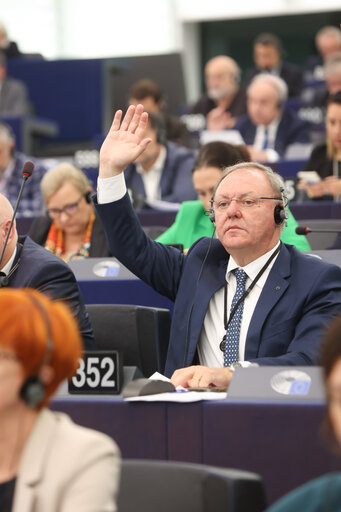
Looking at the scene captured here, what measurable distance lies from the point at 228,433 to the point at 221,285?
1.06 m

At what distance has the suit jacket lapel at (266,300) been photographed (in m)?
2.82

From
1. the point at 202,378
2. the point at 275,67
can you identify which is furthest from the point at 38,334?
the point at 275,67

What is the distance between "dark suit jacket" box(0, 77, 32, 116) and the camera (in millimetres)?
8633

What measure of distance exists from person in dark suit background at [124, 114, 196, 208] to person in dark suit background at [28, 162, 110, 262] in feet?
3.38

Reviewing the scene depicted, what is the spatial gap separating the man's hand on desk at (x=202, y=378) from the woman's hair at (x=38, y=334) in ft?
3.28

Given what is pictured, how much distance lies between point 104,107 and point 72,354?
7940 mm

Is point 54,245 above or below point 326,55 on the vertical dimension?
below

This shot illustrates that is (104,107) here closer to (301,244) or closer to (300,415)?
(301,244)

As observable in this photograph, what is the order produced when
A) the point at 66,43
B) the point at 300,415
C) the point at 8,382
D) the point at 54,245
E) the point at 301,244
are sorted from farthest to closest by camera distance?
the point at 66,43, the point at 54,245, the point at 301,244, the point at 300,415, the point at 8,382

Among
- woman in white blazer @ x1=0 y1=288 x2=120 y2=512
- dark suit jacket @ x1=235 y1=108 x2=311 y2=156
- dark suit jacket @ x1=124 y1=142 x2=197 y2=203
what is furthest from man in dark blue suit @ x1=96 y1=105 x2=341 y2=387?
dark suit jacket @ x1=235 y1=108 x2=311 y2=156

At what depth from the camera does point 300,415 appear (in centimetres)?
193

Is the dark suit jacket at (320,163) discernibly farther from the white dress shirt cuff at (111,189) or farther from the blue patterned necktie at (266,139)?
the white dress shirt cuff at (111,189)

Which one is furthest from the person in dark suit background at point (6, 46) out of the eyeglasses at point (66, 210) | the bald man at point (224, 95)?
the eyeglasses at point (66, 210)

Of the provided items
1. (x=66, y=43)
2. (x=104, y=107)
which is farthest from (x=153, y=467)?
(x=66, y=43)
